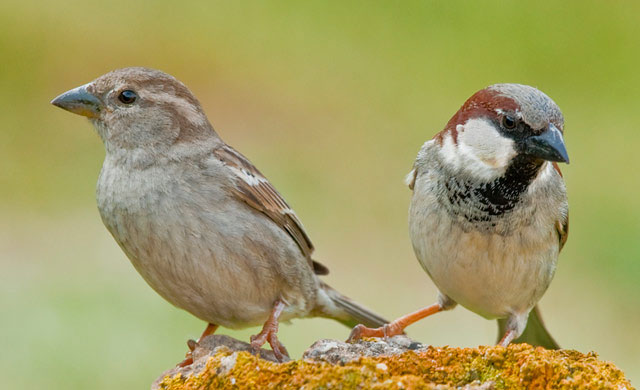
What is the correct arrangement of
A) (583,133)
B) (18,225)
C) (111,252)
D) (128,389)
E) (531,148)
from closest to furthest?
(531,148)
(128,389)
(111,252)
(18,225)
(583,133)

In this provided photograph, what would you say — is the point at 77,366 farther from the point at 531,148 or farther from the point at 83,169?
the point at 531,148

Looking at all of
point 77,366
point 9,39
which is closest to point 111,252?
point 77,366

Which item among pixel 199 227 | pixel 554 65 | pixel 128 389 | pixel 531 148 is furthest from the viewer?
pixel 554 65

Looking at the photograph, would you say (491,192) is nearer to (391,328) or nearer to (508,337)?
(508,337)

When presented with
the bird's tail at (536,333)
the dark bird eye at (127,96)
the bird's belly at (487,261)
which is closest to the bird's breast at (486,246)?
the bird's belly at (487,261)

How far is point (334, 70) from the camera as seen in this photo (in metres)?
9.30

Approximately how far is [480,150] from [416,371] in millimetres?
1006

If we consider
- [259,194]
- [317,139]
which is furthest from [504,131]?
[317,139]

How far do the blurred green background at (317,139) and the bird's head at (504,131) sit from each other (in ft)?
7.37

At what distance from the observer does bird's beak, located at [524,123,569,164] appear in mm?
3102

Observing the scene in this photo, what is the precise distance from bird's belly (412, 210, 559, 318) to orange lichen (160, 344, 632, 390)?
91 centimetres

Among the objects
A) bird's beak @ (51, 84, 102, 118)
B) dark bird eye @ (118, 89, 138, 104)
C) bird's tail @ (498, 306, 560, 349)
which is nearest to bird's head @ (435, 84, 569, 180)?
bird's tail @ (498, 306, 560, 349)

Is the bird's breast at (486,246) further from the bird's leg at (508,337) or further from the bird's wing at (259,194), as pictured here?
the bird's wing at (259,194)

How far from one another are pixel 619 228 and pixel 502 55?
252 centimetres
